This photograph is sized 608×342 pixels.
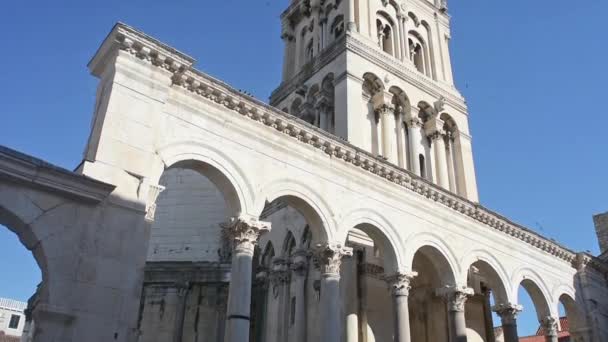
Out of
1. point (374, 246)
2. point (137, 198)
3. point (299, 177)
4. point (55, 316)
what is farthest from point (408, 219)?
point (55, 316)

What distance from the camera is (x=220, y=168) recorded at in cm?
1358

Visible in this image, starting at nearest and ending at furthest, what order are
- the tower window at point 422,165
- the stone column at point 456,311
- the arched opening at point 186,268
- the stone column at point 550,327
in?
the stone column at point 456,311 < the stone column at point 550,327 < the arched opening at point 186,268 < the tower window at point 422,165

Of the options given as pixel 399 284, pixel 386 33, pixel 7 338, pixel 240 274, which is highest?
pixel 386 33

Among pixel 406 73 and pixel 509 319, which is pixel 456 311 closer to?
pixel 509 319

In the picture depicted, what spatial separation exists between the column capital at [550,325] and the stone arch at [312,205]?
9.65m

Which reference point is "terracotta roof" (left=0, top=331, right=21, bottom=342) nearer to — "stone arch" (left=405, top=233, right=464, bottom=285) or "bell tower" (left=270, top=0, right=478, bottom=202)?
"bell tower" (left=270, top=0, right=478, bottom=202)

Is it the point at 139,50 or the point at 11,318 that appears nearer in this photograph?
the point at 139,50

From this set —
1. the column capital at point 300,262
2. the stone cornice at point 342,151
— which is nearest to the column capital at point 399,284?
the stone cornice at point 342,151

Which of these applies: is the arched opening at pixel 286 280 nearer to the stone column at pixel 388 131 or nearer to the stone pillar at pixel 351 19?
the stone column at pixel 388 131

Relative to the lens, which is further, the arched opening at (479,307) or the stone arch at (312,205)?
the arched opening at (479,307)

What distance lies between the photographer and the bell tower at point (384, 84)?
2339 centimetres

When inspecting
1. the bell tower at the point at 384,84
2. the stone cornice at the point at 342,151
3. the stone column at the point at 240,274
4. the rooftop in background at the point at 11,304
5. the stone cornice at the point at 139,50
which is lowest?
the stone column at the point at 240,274

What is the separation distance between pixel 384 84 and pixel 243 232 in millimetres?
12721

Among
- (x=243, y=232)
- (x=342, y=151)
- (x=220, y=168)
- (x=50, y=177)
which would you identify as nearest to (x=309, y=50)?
(x=342, y=151)
